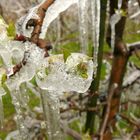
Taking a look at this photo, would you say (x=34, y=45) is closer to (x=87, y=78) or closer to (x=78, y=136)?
(x=87, y=78)

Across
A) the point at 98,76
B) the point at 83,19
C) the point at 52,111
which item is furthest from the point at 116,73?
the point at 52,111

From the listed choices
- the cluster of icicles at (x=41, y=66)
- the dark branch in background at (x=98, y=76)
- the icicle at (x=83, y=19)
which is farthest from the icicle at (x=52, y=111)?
the dark branch in background at (x=98, y=76)

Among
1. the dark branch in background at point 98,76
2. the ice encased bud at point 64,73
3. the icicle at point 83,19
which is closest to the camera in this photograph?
the ice encased bud at point 64,73

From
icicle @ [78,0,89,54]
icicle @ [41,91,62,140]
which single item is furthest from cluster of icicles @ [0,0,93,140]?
icicle @ [78,0,89,54]

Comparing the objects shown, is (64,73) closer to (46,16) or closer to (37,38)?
(37,38)

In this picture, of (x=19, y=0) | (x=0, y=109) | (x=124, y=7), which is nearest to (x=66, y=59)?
(x=0, y=109)

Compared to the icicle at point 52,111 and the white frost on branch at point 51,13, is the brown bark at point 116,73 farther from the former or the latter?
the white frost on branch at point 51,13

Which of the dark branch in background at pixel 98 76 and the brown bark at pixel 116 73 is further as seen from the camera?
the brown bark at pixel 116 73
